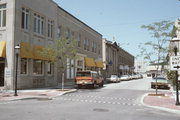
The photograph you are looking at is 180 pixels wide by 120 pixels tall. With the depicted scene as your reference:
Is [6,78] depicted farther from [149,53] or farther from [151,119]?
[151,119]

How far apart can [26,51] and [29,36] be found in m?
2.03

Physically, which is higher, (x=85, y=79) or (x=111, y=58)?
(x=111, y=58)

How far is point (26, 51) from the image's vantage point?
73.2 feet

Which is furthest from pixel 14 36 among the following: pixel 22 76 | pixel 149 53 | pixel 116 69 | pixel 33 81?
pixel 116 69

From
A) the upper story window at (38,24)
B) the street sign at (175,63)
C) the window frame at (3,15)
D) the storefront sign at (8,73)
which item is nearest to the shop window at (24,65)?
the storefront sign at (8,73)

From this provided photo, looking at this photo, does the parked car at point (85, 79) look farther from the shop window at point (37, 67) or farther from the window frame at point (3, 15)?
the window frame at point (3, 15)

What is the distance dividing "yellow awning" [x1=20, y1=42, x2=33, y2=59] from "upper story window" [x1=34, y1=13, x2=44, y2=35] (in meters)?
2.94

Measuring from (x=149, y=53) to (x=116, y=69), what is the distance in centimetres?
5171

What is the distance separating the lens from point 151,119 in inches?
374

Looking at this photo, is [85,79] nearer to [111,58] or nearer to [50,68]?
[50,68]

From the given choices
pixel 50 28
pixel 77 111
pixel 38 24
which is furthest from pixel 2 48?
pixel 77 111

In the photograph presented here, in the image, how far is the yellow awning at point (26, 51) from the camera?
21.7 m

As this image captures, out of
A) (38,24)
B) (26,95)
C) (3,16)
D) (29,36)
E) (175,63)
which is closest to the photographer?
(175,63)

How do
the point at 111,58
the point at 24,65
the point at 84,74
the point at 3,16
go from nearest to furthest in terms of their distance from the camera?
the point at 3,16, the point at 24,65, the point at 84,74, the point at 111,58
